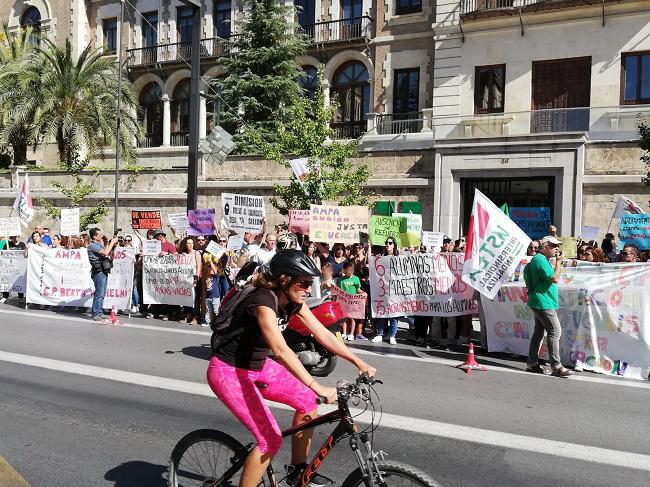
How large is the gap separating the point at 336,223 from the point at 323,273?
2202 mm

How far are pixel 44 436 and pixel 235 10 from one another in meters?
28.5

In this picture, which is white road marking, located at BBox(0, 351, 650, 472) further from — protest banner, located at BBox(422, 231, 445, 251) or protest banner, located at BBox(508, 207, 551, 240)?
protest banner, located at BBox(508, 207, 551, 240)

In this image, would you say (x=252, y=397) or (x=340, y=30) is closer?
(x=252, y=397)

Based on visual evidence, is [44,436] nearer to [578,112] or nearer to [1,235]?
[1,235]

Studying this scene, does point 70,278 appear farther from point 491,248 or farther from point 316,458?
point 316,458

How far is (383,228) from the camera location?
42.9 ft

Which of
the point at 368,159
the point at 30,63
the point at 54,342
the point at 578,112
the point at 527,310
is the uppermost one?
the point at 30,63

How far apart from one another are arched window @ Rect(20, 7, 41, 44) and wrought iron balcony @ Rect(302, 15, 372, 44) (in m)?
17.4

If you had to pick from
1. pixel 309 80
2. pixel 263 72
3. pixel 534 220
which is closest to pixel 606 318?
pixel 534 220

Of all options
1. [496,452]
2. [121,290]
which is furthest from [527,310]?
[121,290]

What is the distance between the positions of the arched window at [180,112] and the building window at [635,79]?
2057cm

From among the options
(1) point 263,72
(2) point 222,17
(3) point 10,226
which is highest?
(2) point 222,17

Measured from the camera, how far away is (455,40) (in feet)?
78.9

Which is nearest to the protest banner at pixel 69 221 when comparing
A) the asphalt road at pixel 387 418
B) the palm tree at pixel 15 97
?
the asphalt road at pixel 387 418
